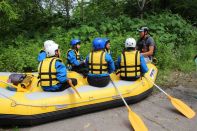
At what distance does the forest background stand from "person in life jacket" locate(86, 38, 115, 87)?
2690mm

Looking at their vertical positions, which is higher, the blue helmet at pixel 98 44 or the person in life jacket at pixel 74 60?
the blue helmet at pixel 98 44

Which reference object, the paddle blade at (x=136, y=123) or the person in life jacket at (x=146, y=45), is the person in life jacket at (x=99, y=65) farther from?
the person in life jacket at (x=146, y=45)

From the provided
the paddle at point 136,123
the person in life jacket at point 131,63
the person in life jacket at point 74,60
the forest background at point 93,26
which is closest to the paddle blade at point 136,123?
the paddle at point 136,123

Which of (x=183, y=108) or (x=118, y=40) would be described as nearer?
(x=183, y=108)

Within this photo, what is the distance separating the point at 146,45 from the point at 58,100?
11.7 ft

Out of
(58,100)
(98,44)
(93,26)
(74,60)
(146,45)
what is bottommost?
(58,100)

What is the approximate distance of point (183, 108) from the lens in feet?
23.5

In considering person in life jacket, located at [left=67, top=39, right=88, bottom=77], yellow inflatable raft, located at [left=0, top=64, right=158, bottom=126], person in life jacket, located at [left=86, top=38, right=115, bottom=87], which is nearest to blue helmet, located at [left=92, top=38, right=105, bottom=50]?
person in life jacket, located at [left=86, top=38, right=115, bottom=87]

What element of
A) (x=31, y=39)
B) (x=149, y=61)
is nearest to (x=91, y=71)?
(x=149, y=61)

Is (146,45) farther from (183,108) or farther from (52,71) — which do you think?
(52,71)

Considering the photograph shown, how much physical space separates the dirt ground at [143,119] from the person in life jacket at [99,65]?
1.98 ft

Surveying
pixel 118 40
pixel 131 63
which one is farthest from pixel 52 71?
pixel 118 40

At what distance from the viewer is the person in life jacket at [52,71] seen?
21.1 ft

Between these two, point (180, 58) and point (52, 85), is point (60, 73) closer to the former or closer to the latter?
point (52, 85)
